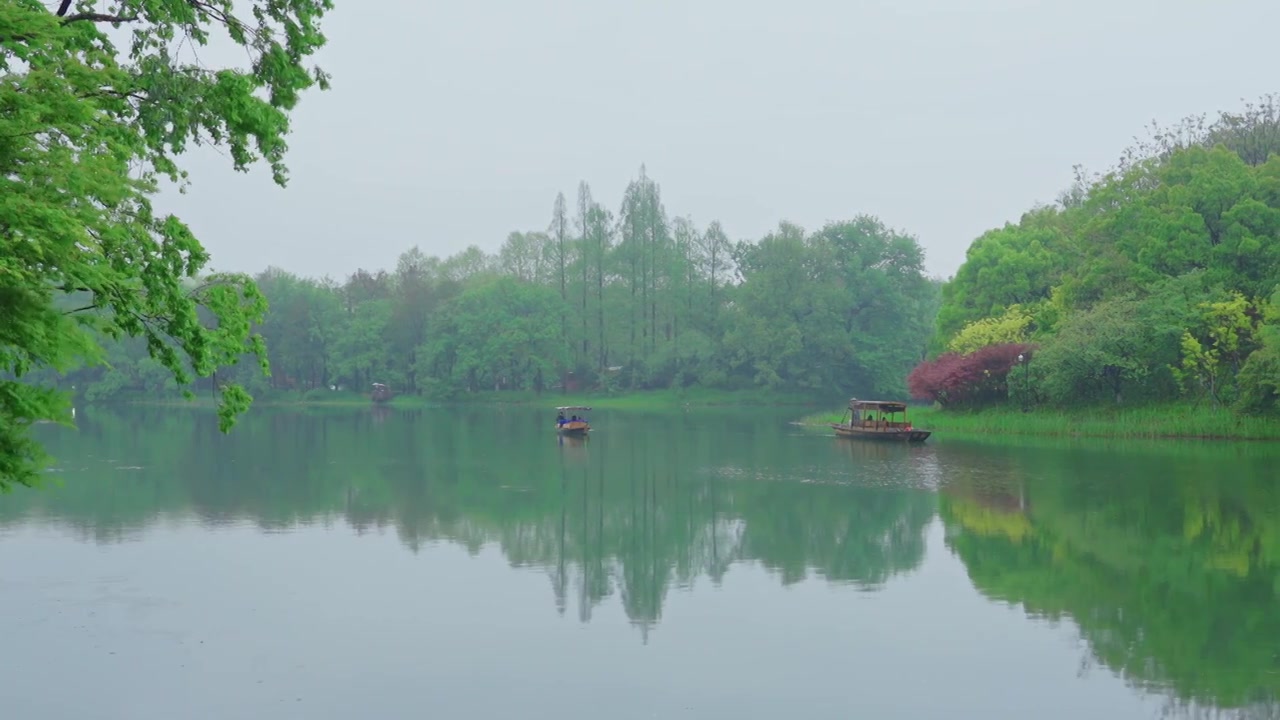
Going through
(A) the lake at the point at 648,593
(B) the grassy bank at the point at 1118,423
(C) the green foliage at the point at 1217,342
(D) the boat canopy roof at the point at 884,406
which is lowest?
(A) the lake at the point at 648,593

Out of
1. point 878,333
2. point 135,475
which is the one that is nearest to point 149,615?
point 135,475

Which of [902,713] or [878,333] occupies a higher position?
[878,333]

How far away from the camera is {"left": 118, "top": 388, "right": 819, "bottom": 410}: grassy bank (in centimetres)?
9019

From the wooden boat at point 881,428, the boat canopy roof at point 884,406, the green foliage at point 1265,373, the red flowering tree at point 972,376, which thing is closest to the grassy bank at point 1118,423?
the green foliage at point 1265,373

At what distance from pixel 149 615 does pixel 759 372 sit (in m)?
76.1

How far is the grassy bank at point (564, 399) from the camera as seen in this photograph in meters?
90.2

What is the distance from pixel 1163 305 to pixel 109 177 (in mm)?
45018

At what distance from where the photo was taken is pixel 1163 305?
4669 centimetres

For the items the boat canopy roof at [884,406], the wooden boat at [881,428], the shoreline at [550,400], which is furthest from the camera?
the shoreline at [550,400]

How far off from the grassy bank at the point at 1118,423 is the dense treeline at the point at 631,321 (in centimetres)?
3727

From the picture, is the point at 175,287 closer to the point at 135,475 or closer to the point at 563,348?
the point at 135,475

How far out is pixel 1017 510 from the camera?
26.7m

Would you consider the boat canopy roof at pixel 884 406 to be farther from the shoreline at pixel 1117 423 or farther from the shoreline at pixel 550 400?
the shoreline at pixel 550 400

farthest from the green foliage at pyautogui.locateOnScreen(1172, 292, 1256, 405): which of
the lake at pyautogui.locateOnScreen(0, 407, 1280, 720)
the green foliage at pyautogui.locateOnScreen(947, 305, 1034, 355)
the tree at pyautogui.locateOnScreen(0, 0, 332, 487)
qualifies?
the tree at pyautogui.locateOnScreen(0, 0, 332, 487)
